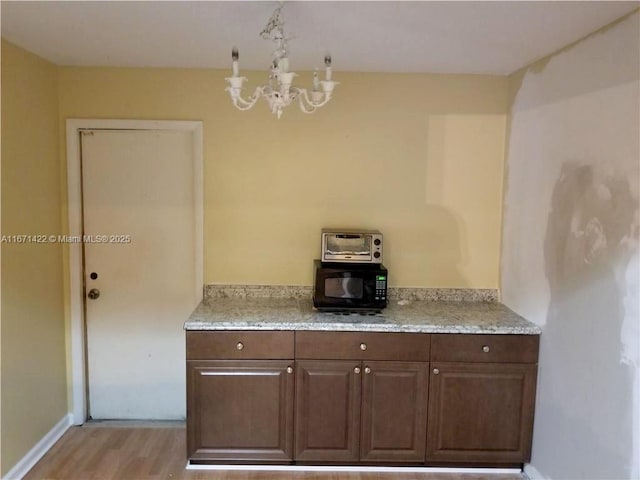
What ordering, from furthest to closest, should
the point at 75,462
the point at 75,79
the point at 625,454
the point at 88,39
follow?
the point at 75,79
the point at 75,462
the point at 88,39
the point at 625,454

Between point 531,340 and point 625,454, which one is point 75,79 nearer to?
point 531,340

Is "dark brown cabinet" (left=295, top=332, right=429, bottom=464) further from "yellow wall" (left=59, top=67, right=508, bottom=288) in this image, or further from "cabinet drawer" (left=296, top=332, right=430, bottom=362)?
"yellow wall" (left=59, top=67, right=508, bottom=288)

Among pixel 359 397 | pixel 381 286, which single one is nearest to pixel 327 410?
pixel 359 397

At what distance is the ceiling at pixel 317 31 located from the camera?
2010mm

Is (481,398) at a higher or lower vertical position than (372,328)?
lower

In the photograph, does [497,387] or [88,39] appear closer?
[88,39]

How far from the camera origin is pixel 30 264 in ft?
9.23

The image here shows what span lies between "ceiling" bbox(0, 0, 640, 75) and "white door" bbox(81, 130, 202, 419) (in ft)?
1.92

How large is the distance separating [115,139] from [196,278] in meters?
1.02

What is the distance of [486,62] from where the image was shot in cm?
285

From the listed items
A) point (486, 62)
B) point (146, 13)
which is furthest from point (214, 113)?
point (486, 62)

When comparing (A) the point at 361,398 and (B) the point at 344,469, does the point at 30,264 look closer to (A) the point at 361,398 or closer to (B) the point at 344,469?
(A) the point at 361,398

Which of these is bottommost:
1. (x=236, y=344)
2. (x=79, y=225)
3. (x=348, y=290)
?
(x=236, y=344)

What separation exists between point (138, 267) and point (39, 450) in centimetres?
120
